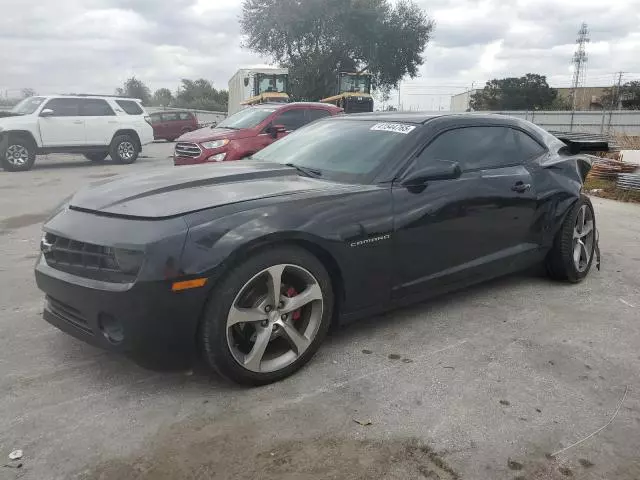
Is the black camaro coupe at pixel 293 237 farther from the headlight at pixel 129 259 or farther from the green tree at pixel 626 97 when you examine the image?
the green tree at pixel 626 97

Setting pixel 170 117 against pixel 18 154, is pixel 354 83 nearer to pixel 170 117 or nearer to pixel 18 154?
A: pixel 170 117

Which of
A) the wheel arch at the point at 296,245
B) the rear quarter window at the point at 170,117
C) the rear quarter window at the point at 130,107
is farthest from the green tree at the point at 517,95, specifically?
the wheel arch at the point at 296,245

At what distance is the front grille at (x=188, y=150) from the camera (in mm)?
9516

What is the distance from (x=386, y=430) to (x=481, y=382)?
0.74 meters

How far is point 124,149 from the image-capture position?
15.5m

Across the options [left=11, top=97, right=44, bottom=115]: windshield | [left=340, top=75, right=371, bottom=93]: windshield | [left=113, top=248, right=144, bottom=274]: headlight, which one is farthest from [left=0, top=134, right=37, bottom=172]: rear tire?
[left=340, top=75, right=371, bottom=93]: windshield

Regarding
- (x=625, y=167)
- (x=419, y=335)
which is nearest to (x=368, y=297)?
(x=419, y=335)

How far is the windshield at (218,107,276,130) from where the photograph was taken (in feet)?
33.6

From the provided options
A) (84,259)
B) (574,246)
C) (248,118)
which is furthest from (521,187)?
(248,118)

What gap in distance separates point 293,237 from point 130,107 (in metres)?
14.5

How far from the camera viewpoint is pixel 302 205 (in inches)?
118

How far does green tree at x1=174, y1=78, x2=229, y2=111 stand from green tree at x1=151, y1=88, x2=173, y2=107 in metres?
1.66

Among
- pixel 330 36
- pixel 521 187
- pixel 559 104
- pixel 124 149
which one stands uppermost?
pixel 330 36

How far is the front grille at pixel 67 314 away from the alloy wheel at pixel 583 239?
379 centimetres
